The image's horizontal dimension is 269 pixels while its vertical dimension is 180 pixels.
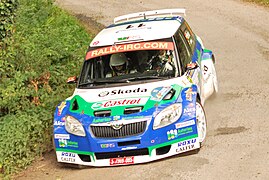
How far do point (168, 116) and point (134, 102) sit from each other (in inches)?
22.0

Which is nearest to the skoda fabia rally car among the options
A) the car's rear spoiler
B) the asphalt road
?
the asphalt road

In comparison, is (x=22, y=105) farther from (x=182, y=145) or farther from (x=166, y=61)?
(x=182, y=145)

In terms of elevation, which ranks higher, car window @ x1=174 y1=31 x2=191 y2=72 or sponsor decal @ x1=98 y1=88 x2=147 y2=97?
car window @ x1=174 y1=31 x2=191 y2=72

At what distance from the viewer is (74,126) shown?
9320 millimetres

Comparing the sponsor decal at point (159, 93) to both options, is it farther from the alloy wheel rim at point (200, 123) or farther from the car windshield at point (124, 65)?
the car windshield at point (124, 65)

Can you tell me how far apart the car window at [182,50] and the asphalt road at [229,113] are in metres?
1.15

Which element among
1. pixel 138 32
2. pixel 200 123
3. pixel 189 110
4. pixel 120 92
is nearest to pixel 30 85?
pixel 138 32

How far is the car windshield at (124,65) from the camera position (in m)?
10.4

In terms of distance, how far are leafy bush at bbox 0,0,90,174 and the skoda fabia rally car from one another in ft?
3.05

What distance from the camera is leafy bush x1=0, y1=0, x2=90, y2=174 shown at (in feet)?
34.0

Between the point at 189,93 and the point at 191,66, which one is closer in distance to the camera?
the point at 189,93

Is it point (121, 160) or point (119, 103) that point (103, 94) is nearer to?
point (119, 103)

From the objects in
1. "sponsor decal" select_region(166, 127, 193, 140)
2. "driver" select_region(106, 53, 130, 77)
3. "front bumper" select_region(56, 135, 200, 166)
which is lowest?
"front bumper" select_region(56, 135, 200, 166)

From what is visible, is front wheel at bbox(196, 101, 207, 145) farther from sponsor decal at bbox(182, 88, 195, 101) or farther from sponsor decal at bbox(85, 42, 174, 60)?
sponsor decal at bbox(85, 42, 174, 60)
